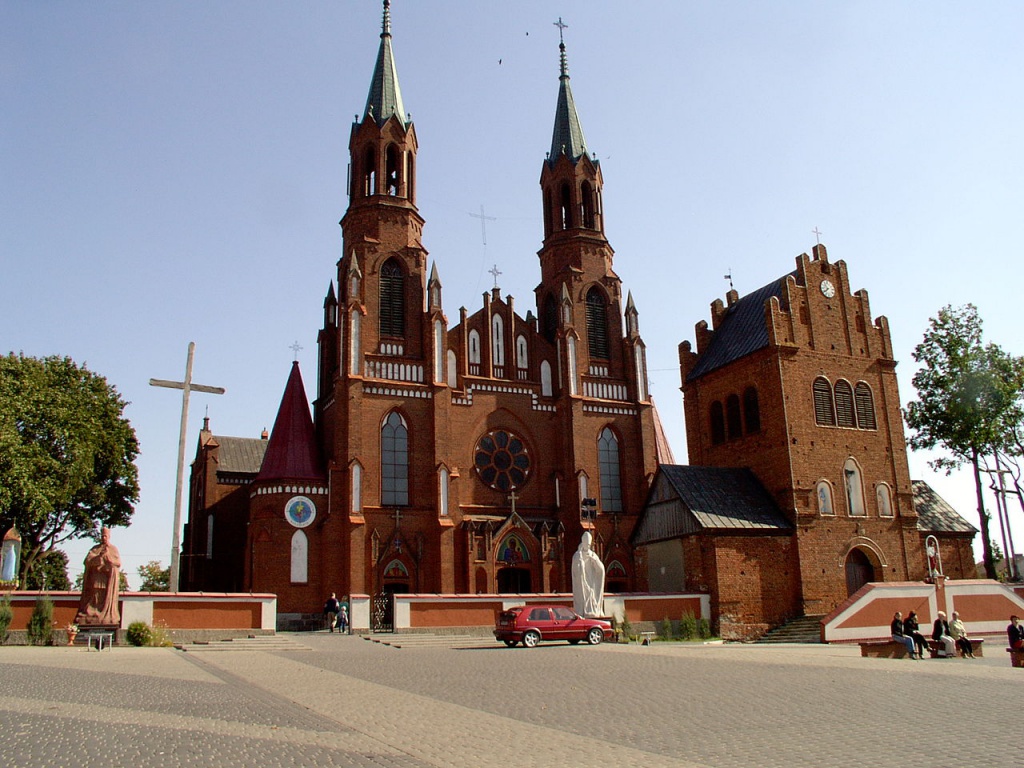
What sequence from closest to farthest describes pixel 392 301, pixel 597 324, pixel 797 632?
pixel 797 632, pixel 392 301, pixel 597 324

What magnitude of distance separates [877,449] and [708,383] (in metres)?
7.87

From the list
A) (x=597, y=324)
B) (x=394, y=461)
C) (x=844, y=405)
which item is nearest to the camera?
(x=844, y=405)

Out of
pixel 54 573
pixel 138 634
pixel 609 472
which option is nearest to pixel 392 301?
pixel 609 472

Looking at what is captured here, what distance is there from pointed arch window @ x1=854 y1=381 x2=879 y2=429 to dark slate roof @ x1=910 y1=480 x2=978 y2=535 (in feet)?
10.5

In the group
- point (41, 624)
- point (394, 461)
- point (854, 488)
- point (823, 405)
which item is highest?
point (823, 405)

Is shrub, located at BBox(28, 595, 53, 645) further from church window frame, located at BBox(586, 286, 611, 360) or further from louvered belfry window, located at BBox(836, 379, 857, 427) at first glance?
louvered belfry window, located at BBox(836, 379, 857, 427)

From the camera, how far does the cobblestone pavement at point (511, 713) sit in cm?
912

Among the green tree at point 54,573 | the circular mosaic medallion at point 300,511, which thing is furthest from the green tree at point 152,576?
the circular mosaic medallion at point 300,511

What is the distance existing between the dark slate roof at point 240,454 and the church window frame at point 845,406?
34.1m

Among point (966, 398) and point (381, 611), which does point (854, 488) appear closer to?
point (966, 398)

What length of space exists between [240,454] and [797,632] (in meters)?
38.2

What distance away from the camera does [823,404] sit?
38469 millimetres

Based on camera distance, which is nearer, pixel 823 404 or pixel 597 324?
pixel 823 404

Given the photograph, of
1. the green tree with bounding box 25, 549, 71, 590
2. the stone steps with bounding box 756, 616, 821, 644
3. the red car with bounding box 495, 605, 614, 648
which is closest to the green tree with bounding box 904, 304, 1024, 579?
the stone steps with bounding box 756, 616, 821, 644
